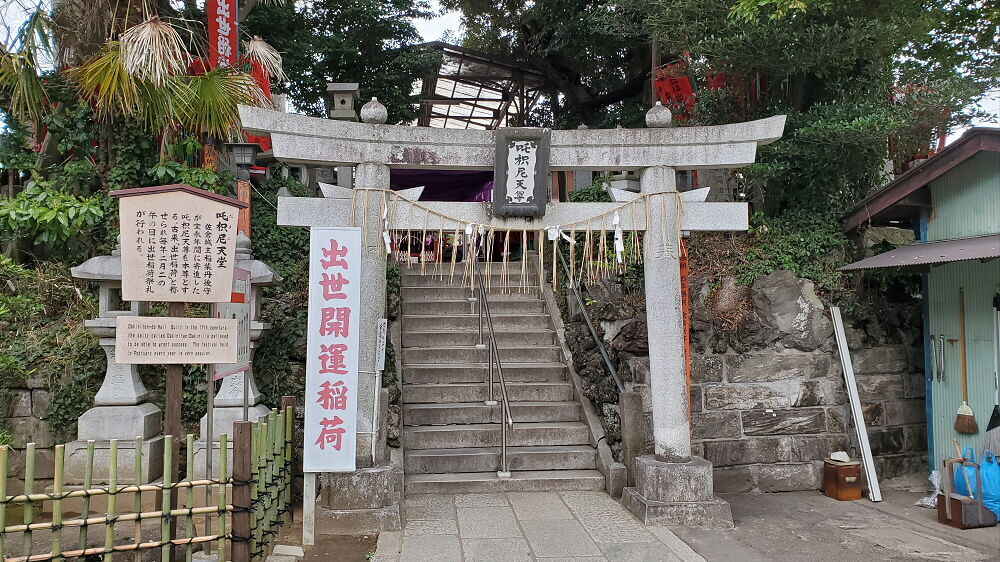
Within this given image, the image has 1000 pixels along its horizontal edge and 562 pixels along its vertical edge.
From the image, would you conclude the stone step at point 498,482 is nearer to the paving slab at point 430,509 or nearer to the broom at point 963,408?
the paving slab at point 430,509

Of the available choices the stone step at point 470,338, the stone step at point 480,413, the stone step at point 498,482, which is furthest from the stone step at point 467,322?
the stone step at point 498,482

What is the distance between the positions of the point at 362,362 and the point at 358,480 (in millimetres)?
1058

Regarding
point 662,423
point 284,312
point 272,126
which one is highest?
point 272,126

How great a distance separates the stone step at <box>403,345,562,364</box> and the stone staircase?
0.05 ft

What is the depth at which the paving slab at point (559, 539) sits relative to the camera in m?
4.93

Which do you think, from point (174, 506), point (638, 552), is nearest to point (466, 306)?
point (638, 552)

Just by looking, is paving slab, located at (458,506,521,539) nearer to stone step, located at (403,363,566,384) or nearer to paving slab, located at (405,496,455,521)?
paving slab, located at (405,496,455,521)

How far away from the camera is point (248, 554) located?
429 cm

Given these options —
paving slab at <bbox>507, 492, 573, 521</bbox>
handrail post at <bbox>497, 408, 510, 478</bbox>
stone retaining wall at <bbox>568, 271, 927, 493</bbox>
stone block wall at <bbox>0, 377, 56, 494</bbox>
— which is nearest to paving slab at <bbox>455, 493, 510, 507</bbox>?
paving slab at <bbox>507, 492, 573, 521</bbox>

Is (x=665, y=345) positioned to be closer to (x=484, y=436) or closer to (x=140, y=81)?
(x=484, y=436)

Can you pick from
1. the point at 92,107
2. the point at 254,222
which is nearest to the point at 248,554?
→ the point at 254,222

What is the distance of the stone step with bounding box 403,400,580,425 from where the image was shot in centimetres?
726

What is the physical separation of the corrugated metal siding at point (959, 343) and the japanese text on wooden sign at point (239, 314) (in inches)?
299

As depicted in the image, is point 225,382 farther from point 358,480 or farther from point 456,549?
point 456,549
